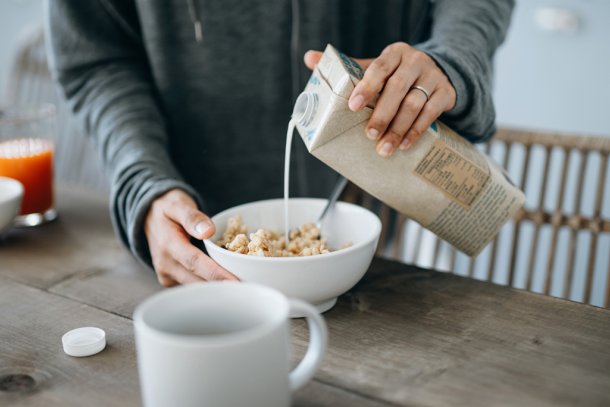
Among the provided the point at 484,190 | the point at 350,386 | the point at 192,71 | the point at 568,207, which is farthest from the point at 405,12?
the point at 568,207

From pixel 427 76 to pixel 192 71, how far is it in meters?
0.55

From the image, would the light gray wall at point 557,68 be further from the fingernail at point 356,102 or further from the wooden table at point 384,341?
the fingernail at point 356,102

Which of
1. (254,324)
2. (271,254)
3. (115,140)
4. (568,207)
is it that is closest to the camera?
(254,324)

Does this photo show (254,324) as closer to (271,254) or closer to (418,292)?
(271,254)

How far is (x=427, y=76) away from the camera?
2.57 feet

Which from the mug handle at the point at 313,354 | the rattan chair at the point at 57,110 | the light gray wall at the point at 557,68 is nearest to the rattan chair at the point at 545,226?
the light gray wall at the point at 557,68

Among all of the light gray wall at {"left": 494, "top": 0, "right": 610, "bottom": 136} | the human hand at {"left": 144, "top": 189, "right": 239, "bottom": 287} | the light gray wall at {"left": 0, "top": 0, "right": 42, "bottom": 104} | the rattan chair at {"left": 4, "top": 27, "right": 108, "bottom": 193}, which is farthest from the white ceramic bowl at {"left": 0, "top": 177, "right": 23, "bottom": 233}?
the light gray wall at {"left": 0, "top": 0, "right": 42, "bottom": 104}

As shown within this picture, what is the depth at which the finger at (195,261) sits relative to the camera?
0.76 meters

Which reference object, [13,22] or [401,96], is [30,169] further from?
[13,22]

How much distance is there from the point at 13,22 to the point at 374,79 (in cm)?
284

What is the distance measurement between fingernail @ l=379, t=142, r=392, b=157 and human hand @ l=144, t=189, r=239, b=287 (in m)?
0.21

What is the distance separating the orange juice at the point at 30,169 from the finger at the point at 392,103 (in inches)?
26.4

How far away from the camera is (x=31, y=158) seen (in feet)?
3.74

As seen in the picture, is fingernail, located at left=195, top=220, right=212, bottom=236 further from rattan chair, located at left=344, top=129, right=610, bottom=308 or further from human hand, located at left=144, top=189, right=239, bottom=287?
rattan chair, located at left=344, top=129, right=610, bottom=308
